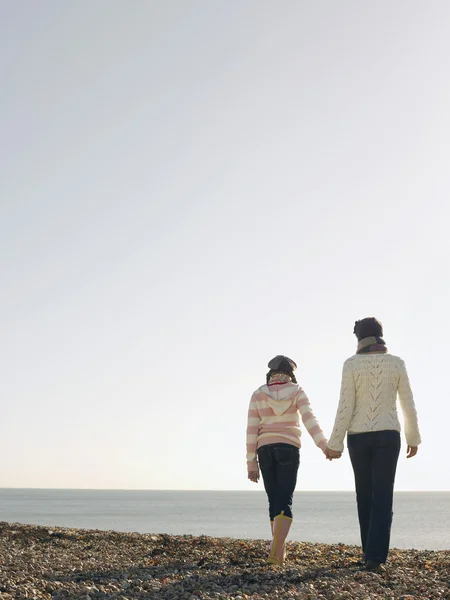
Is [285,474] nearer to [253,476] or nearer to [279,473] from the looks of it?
[279,473]

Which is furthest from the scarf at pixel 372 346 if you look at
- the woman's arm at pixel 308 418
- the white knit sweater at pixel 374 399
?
the woman's arm at pixel 308 418

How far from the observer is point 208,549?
11.2 metres

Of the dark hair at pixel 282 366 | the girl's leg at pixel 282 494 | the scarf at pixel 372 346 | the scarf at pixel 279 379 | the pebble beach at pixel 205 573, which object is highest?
the scarf at pixel 372 346

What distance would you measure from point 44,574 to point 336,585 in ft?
11.7

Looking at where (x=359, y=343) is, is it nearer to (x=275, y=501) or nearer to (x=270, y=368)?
(x=270, y=368)

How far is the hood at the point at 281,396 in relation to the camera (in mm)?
9789

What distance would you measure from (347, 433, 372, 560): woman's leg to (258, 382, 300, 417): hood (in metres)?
1.08

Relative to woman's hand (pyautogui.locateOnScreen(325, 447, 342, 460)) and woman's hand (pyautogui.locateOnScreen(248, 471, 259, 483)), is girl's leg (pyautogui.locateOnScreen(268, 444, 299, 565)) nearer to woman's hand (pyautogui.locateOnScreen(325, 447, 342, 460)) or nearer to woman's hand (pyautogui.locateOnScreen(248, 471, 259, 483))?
woman's hand (pyautogui.locateOnScreen(248, 471, 259, 483))

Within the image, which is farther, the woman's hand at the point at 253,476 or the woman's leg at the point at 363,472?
the woman's hand at the point at 253,476

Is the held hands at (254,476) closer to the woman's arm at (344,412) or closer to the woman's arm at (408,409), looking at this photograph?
the woman's arm at (344,412)

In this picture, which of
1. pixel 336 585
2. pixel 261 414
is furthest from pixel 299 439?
pixel 336 585

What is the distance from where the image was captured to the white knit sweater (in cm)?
905

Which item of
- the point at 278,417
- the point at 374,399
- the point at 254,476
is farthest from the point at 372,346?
the point at 254,476

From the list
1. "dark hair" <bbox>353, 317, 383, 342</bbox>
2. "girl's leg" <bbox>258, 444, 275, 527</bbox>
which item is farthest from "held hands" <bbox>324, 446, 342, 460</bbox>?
"dark hair" <bbox>353, 317, 383, 342</bbox>
